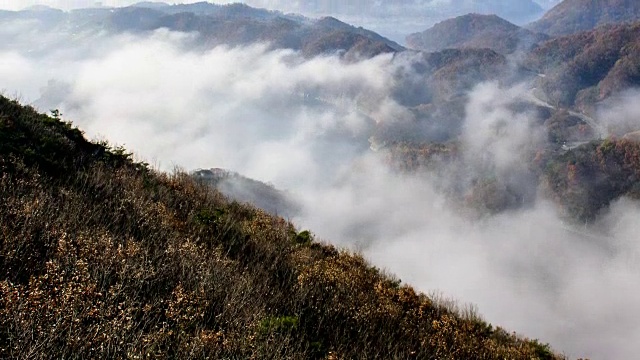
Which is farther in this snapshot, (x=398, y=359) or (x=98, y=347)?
(x=398, y=359)

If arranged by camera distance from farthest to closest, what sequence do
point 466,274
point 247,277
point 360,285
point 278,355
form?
point 466,274 < point 360,285 < point 247,277 < point 278,355

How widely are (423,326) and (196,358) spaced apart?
169 inches

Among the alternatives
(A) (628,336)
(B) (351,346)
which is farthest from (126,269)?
(A) (628,336)

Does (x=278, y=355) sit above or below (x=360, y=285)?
below

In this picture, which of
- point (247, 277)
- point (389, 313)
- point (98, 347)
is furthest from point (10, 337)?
point (389, 313)

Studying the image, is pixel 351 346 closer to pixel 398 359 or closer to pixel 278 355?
pixel 398 359

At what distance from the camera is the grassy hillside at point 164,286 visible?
310cm

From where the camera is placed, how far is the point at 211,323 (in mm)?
3975

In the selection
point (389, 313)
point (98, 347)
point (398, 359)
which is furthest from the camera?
point (389, 313)

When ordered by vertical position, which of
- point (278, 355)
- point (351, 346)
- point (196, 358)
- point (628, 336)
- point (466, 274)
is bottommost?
point (196, 358)

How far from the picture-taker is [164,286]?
4.28 meters

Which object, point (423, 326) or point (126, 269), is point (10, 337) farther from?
point (423, 326)

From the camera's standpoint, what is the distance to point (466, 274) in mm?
184125

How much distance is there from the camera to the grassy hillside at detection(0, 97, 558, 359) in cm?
310
